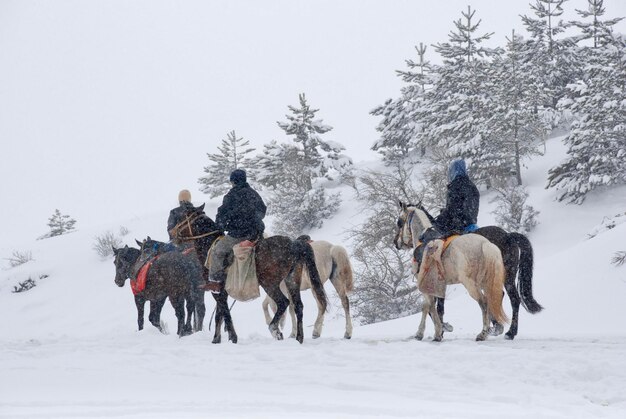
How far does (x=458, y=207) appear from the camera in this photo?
33.3ft

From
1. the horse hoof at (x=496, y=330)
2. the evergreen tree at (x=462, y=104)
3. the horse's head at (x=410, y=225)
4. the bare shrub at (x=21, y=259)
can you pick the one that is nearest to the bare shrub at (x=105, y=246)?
the bare shrub at (x=21, y=259)

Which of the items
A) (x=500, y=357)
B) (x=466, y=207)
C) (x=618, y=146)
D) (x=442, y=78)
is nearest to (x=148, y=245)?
(x=466, y=207)

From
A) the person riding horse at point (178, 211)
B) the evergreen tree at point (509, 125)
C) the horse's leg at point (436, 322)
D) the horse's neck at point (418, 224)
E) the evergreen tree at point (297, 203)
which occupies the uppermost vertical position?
the evergreen tree at point (509, 125)

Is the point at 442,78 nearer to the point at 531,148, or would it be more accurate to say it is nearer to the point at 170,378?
the point at 531,148

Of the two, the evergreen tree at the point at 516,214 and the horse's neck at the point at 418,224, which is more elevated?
the evergreen tree at the point at 516,214

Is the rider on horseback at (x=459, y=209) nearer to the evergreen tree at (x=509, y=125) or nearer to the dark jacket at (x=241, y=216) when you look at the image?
the dark jacket at (x=241, y=216)

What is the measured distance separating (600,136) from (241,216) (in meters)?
23.7

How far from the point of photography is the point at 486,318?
9.40m

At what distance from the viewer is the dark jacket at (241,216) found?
32.7 feet

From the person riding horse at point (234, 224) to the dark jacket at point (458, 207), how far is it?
2.82 metres

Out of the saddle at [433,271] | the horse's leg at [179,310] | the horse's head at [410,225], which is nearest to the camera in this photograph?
the saddle at [433,271]

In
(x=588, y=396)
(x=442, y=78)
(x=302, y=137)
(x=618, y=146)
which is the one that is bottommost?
(x=588, y=396)

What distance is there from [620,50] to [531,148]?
23.9ft

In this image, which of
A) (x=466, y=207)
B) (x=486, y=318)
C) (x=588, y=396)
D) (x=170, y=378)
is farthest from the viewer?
(x=466, y=207)
